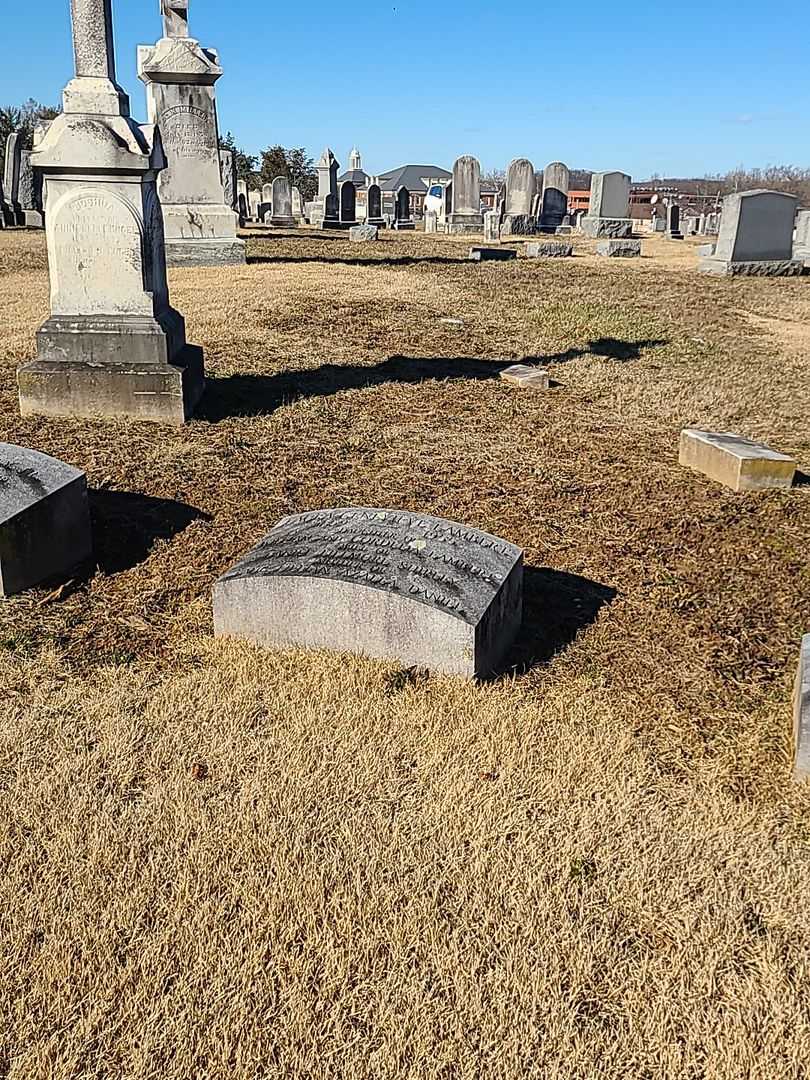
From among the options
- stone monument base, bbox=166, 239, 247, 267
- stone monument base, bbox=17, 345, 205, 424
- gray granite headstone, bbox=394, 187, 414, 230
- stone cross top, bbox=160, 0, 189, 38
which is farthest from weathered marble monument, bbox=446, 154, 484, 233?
stone monument base, bbox=17, 345, 205, 424

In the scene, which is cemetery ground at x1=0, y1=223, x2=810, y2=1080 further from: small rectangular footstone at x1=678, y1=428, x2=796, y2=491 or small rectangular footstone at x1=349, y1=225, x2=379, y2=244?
small rectangular footstone at x1=349, y1=225, x2=379, y2=244

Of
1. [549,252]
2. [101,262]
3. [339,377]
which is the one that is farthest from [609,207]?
[101,262]

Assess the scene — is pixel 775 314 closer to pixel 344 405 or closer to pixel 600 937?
pixel 344 405

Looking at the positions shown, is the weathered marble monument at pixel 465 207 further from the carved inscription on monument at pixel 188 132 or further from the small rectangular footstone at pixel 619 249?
the carved inscription on monument at pixel 188 132

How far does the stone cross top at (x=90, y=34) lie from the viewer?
20.1 feet

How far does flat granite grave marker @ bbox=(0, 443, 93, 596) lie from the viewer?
3.87m

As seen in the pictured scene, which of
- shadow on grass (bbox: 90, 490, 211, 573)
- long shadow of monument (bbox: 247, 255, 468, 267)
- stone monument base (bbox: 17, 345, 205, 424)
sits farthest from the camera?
long shadow of monument (bbox: 247, 255, 468, 267)

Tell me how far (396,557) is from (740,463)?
9.71ft

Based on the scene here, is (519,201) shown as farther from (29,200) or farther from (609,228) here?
(29,200)

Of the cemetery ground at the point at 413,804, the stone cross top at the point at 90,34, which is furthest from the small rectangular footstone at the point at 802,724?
the stone cross top at the point at 90,34

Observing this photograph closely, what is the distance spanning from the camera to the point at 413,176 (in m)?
97.2

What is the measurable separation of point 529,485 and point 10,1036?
4.32 metres

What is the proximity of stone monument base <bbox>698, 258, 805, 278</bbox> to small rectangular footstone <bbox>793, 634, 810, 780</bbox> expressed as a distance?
17.0m

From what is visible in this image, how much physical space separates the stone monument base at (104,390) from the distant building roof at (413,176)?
9010 centimetres
